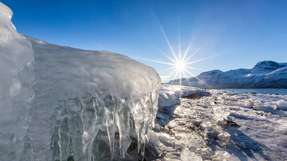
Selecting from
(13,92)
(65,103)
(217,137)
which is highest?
(13,92)

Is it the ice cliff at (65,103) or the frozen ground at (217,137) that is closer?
the ice cliff at (65,103)

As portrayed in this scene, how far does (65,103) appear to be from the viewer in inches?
101

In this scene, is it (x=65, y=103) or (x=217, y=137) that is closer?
(x=65, y=103)

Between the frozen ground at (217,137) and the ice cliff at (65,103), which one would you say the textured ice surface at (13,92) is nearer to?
the ice cliff at (65,103)

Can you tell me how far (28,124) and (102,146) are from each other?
1.47 metres

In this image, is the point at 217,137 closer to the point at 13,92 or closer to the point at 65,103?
the point at 65,103

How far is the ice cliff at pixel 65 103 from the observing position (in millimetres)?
1977

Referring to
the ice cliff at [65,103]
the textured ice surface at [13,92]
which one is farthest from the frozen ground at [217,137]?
the textured ice surface at [13,92]

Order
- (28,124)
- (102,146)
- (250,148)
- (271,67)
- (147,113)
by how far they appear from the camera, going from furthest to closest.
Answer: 1. (271,67)
2. (250,148)
3. (147,113)
4. (102,146)
5. (28,124)

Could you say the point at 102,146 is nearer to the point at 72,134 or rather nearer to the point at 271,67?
the point at 72,134

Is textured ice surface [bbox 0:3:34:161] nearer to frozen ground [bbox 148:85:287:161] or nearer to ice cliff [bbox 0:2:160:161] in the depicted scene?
Result: ice cliff [bbox 0:2:160:161]

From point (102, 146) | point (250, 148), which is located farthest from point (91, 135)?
point (250, 148)

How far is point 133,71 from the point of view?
3621 mm

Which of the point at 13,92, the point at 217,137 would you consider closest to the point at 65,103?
the point at 13,92
